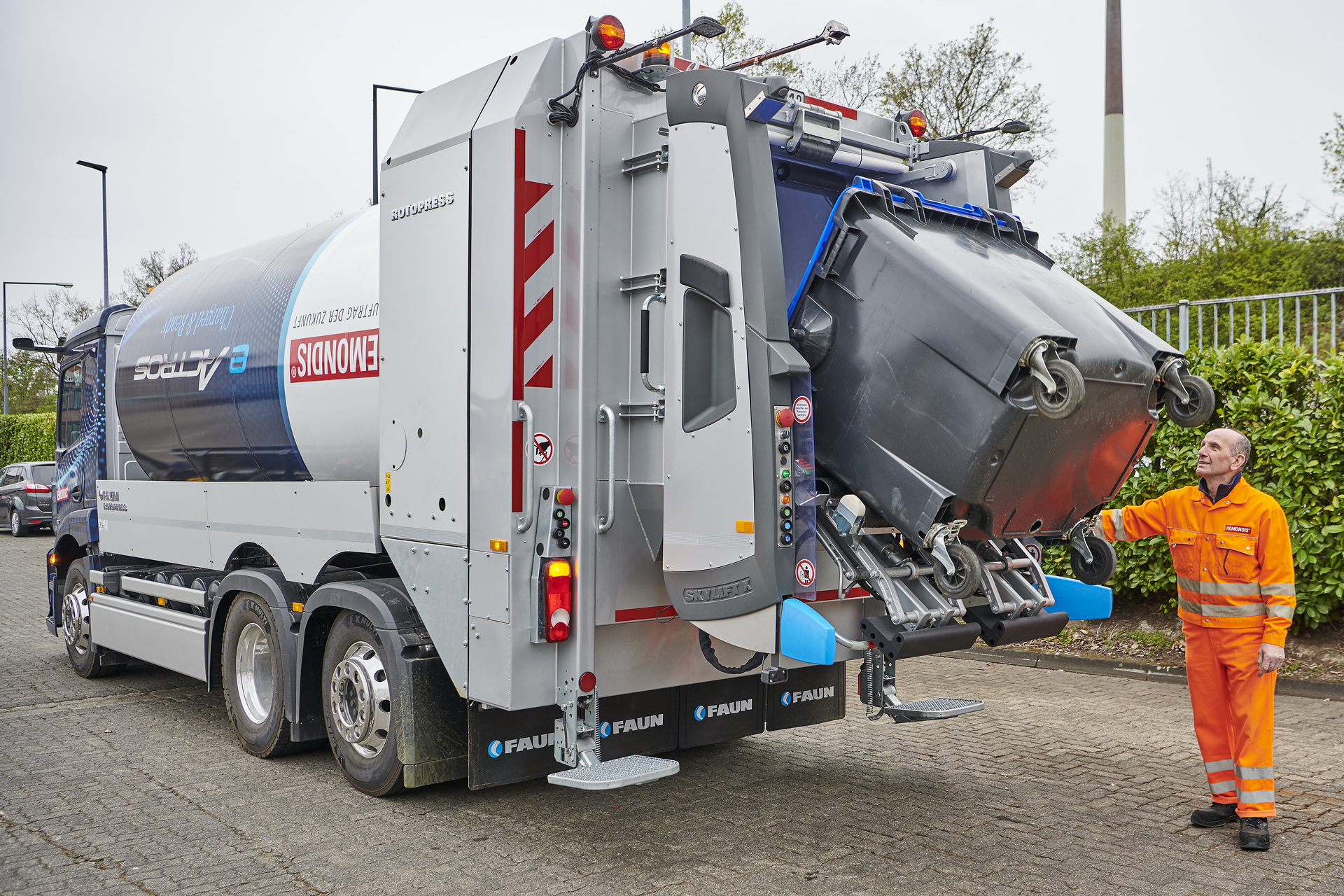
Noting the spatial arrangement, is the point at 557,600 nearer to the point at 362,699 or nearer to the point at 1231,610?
the point at 362,699

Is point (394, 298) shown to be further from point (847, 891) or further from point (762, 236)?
point (847, 891)

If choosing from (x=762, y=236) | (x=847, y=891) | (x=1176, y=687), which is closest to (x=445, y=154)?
(x=762, y=236)

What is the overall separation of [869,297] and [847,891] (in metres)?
2.17

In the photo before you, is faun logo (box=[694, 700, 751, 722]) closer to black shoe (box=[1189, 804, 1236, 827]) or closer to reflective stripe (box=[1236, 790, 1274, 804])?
black shoe (box=[1189, 804, 1236, 827])

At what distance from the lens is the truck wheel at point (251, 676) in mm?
5711

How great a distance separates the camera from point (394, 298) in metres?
4.75

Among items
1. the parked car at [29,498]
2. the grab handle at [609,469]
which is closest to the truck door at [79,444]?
the grab handle at [609,469]

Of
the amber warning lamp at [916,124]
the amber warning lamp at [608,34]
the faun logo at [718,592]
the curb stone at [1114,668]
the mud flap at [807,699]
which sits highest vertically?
the amber warning lamp at [608,34]

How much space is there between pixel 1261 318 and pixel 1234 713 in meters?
5.88

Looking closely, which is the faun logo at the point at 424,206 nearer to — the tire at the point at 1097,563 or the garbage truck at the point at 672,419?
the garbage truck at the point at 672,419

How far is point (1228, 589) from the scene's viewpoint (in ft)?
14.6

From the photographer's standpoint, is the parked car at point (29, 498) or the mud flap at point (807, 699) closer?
the mud flap at point (807, 699)

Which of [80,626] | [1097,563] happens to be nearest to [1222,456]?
[1097,563]

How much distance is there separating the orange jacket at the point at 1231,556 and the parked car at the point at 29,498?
74.1 feet
